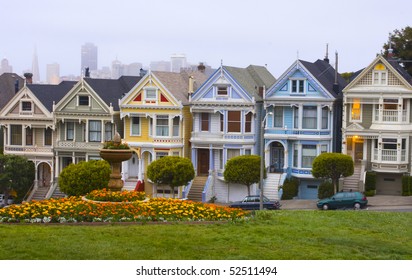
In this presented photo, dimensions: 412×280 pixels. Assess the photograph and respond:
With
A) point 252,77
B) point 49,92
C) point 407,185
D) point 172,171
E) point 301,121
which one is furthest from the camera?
point 49,92

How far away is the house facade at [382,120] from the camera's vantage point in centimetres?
5638

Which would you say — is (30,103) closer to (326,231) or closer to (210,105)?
(210,105)

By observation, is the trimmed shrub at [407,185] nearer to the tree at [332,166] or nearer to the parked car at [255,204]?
the tree at [332,166]

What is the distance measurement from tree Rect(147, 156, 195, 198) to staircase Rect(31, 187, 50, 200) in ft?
35.6

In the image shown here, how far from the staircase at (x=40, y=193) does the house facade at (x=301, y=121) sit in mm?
17676

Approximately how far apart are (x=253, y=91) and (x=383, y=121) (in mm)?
10059

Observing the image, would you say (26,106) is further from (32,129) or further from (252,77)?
(252,77)

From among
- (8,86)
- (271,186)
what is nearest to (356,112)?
(271,186)

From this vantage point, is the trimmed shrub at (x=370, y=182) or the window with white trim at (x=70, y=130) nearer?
the trimmed shrub at (x=370, y=182)

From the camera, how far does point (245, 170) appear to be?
56.5 metres

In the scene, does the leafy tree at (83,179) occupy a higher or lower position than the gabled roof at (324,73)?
lower

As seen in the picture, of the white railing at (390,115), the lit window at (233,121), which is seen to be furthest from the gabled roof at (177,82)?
the white railing at (390,115)

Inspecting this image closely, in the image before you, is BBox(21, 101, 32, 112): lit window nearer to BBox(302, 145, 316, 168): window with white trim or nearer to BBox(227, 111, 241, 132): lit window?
BBox(227, 111, 241, 132): lit window

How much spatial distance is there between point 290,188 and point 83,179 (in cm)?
1449
